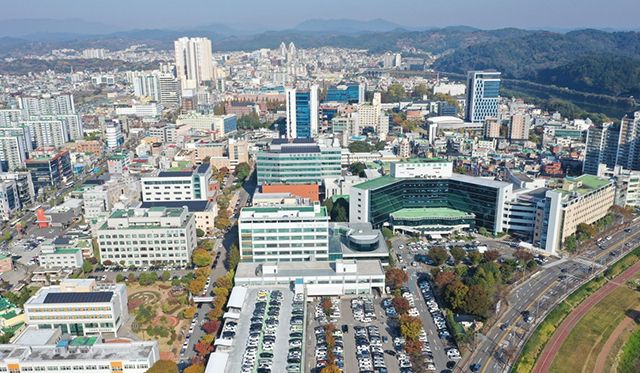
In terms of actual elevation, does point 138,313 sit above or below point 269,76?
below

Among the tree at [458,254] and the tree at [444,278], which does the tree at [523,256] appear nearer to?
→ the tree at [458,254]

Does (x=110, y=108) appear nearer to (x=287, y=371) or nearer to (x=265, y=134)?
(x=265, y=134)

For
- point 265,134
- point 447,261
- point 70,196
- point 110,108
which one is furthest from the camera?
point 110,108

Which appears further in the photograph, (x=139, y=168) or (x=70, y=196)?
(x=139, y=168)

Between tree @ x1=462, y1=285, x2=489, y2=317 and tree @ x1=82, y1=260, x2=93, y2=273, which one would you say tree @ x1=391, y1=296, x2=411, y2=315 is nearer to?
tree @ x1=462, y1=285, x2=489, y2=317

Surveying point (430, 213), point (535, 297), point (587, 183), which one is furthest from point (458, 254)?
point (587, 183)

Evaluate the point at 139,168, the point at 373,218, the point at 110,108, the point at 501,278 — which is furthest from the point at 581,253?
the point at 110,108

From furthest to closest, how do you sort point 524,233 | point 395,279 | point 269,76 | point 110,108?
point 269,76 < point 110,108 < point 524,233 < point 395,279
